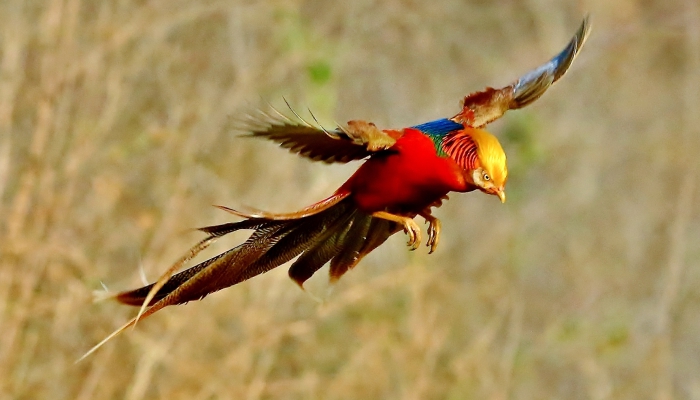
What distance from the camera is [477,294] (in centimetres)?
624

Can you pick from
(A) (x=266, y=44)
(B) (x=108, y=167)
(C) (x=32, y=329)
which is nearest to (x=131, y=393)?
(C) (x=32, y=329)

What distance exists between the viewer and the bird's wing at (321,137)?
45.1 inches

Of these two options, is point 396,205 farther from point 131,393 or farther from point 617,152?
point 617,152

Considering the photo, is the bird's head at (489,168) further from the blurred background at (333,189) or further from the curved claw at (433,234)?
the blurred background at (333,189)

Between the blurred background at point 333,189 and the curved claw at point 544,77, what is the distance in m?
0.72

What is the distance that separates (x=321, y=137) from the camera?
1.21 metres

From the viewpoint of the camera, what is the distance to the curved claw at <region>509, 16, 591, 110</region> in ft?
4.96

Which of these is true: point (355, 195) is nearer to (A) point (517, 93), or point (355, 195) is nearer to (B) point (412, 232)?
(B) point (412, 232)

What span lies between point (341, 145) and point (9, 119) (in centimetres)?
310

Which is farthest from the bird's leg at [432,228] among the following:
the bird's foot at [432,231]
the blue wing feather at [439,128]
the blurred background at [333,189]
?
the blurred background at [333,189]

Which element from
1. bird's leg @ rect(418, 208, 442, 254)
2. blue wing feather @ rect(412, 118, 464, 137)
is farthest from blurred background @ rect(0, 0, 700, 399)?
blue wing feather @ rect(412, 118, 464, 137)

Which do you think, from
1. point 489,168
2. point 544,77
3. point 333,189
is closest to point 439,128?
point 489,168

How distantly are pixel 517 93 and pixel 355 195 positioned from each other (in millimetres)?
325

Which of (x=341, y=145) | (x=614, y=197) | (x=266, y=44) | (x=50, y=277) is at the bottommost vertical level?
(x=341, y=145)
